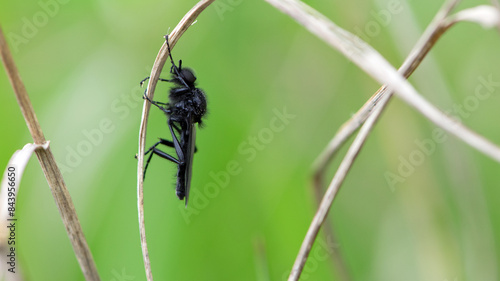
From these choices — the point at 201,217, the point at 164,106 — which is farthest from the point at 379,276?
the point at 164,106

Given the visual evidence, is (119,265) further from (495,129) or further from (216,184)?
(495,129)

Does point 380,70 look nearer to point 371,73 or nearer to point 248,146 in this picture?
point 371,73

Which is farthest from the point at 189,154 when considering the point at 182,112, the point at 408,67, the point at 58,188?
the point at 408,67

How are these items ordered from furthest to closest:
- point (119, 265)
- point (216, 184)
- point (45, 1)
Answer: point (45, 1) < point (216, 184) < point (119, 265)

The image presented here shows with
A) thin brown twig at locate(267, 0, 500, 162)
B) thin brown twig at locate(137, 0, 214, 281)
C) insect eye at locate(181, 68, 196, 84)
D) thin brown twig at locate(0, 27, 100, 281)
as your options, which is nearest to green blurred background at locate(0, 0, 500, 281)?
insect eye at locate(181, 68, 196, 84)

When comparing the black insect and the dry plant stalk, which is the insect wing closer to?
the black insect

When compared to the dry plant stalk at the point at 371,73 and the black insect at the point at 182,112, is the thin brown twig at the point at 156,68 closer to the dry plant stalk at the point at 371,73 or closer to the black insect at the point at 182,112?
the dry plant stalk at the point at 371,73
